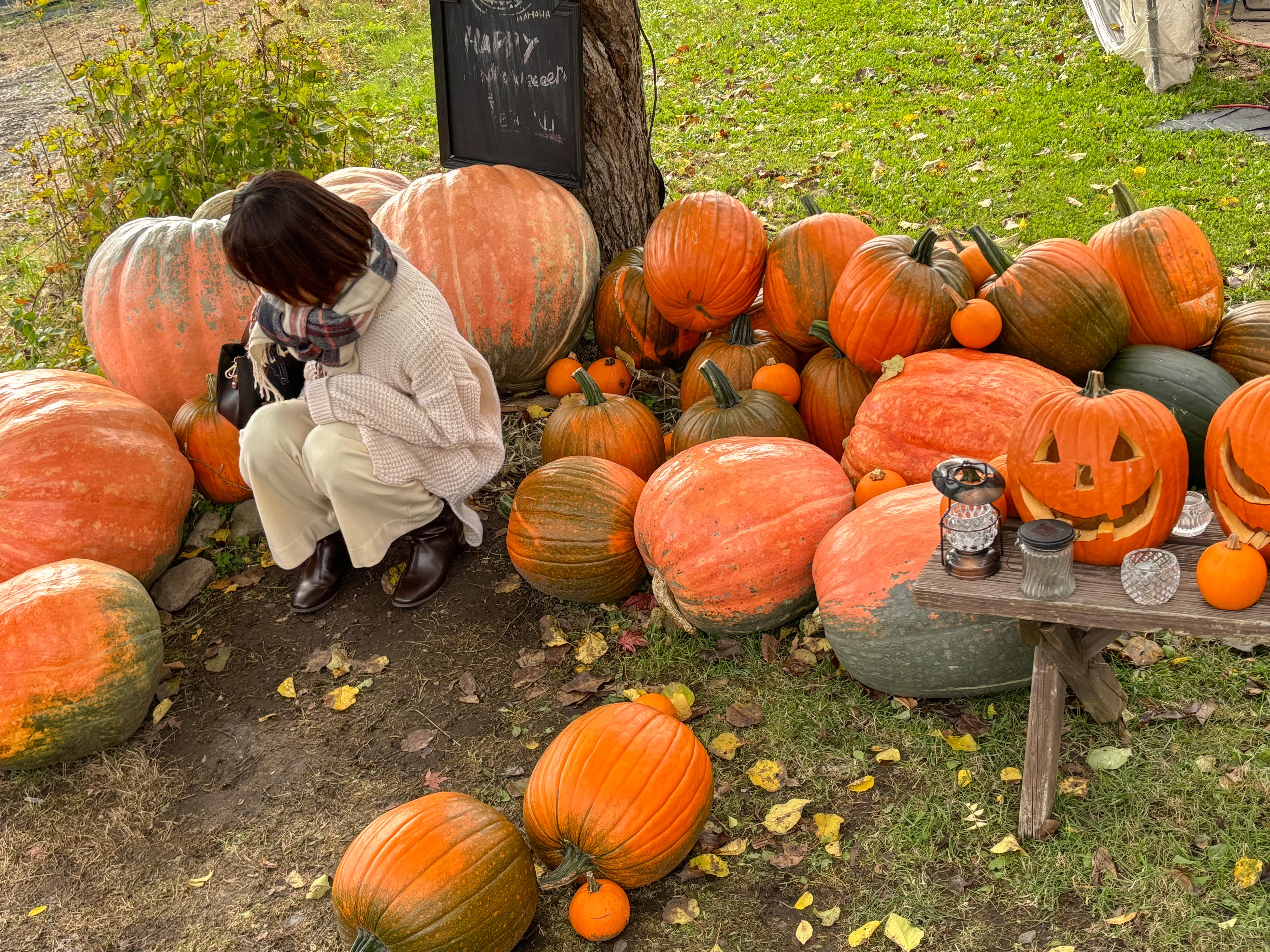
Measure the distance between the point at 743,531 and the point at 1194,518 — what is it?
1401mm

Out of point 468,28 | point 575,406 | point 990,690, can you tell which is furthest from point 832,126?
point 990,690

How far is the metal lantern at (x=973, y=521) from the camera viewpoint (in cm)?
256

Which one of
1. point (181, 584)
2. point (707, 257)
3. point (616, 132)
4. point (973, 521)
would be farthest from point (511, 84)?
point (973, 521)

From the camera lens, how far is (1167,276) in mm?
3922

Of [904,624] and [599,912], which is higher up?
[904,624]

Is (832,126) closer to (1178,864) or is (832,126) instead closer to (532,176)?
(532,176)

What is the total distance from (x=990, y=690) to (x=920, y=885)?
708 mm

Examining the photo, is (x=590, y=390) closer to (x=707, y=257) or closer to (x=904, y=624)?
(x=707, y=257)

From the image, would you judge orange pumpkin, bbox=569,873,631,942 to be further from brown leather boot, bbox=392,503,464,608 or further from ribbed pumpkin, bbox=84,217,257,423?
ribbed pumpkin, bbox=84,217,257,423

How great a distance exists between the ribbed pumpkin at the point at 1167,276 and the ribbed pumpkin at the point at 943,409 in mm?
545

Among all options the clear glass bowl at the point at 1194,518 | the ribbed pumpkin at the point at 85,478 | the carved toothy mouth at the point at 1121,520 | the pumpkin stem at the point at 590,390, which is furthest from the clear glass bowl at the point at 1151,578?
the ribbed pumpkin at the point at 85,478

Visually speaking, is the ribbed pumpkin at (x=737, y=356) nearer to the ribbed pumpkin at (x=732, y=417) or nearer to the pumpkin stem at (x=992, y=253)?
the ribbed pumpkin at (x=732, y=417)

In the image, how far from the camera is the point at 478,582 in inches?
171

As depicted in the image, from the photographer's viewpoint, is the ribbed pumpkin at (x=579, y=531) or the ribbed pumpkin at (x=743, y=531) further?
the ribbed pumpkin at (x=579, y=531)
